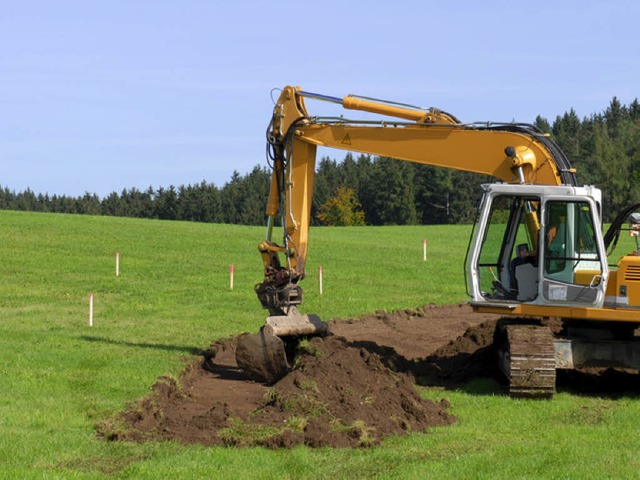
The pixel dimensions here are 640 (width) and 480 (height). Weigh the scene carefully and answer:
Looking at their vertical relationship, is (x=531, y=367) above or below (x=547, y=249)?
below

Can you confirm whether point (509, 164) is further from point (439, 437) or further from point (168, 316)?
point (168, 316)

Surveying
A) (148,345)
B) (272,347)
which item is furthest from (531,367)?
(148,345)

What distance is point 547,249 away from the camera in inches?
591

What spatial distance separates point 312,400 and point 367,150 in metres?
5.31

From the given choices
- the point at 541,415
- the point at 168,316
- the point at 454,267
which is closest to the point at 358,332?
the point at 168,316

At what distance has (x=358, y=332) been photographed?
23188mm

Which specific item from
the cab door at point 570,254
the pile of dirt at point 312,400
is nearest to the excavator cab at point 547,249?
the cab door at point 570,254

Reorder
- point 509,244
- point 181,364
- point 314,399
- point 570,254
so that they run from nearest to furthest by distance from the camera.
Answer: point 314,399 < point 570,254 < point 509,244 < point 181,364

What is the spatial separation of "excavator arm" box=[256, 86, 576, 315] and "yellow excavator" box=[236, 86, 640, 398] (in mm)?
17

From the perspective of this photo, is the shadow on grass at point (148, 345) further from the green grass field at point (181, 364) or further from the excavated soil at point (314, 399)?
the excavated soil at point (314, 399)

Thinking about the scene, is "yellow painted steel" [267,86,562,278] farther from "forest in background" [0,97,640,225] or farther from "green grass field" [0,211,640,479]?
"forest in background" [0,97,640,225]

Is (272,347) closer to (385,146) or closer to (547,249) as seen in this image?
(385,146)

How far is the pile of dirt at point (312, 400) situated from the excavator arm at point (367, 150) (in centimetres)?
165

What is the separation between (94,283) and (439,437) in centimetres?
2289
